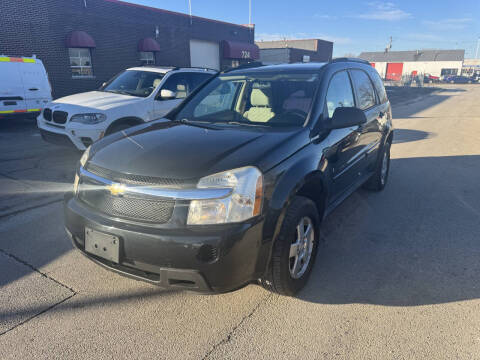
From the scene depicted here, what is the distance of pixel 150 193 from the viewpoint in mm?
2256

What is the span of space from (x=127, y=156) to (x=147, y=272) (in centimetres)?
85

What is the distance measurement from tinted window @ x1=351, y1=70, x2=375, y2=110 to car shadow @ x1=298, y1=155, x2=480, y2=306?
137 cm

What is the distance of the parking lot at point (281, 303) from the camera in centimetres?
230

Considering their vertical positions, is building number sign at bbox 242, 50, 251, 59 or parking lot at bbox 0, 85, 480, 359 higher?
building number sign at bbox 242, 50, 251, 59

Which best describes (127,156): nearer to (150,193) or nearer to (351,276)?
(150,193)

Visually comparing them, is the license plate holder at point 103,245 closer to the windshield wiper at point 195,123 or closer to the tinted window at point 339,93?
the windshield wiper at point 195,123

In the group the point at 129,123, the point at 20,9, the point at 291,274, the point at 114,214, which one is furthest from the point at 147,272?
the point at 20,9

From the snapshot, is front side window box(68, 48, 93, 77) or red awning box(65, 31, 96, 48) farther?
front side window box(68, 48, 93, 77)

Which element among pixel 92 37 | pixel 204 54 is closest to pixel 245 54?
pixel 204 54

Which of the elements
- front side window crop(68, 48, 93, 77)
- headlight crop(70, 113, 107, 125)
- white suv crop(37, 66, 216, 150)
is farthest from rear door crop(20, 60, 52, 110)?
front side window crop(68, 48, 93, 77)

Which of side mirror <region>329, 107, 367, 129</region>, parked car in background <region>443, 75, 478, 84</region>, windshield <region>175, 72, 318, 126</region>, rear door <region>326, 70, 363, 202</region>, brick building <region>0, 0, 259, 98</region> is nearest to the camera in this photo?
side mirror <region>329, 107, 367, 129</region>

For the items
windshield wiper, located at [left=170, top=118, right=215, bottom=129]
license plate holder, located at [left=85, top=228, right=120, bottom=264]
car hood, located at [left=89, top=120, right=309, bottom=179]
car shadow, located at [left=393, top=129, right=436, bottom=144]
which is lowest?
car shadow, located at [left=393, top=129, right=436, bottom=144]

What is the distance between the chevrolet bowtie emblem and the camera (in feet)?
7.70

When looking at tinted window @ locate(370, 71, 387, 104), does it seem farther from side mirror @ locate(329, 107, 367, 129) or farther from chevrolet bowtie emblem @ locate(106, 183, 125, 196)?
chevrolet bowtie emblem @ locate(106, 183, 125, 196)
